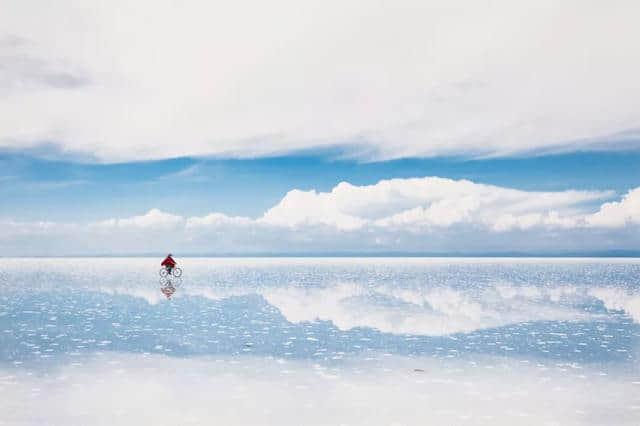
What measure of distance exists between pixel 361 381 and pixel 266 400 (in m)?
3.30

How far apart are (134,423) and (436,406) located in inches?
274

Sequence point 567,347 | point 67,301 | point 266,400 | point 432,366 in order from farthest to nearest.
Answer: point 67,301 < point 567,347 < point 432,366 < point 266,400

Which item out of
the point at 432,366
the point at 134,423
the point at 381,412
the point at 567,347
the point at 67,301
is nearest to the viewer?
the point at 134,423

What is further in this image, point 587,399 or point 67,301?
point 67,301

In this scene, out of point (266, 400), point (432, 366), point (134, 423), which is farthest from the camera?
point (432, 366)

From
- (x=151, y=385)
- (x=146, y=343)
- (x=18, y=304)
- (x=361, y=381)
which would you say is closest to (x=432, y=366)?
(x=361, y=381)

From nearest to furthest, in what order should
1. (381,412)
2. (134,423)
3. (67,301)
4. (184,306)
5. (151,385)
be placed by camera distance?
(134,423)
(381,412)
(151,385)
(184,306)
(67,301)

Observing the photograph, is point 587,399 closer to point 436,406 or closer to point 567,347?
point 436,406

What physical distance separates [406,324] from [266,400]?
15.0 m

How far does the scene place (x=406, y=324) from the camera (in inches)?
1071

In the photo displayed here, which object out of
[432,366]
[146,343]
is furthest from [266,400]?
[146,343]

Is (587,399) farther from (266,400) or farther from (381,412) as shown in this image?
(266,400)

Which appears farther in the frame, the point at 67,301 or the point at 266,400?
the point at 67,301

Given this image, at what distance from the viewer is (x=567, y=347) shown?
820 inches
